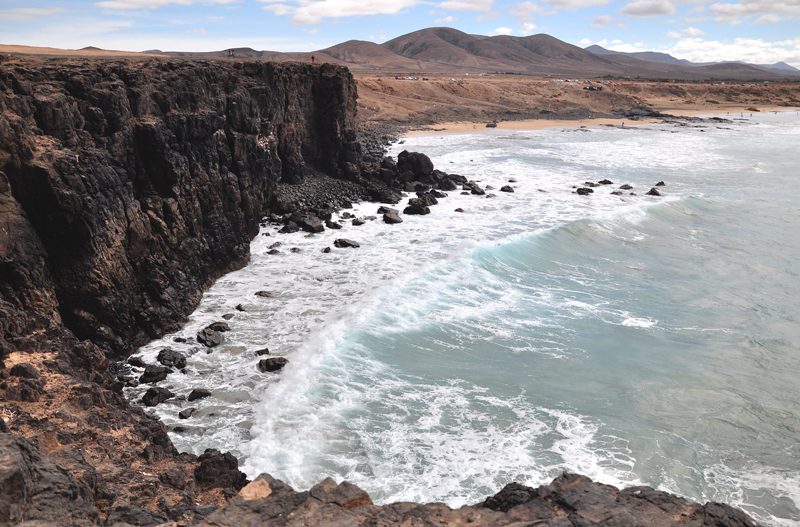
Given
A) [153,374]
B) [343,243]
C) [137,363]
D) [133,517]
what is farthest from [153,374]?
[343,243]

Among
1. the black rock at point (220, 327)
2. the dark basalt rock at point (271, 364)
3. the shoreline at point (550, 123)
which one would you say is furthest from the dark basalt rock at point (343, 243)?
the shoreline at point (550, 123)

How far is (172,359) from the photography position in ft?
47.4

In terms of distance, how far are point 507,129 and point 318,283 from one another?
53123 millimetres

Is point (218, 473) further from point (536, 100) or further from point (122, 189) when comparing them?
point (536, 100)

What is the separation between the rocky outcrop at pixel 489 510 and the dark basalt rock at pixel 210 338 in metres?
8.36

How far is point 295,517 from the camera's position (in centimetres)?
693

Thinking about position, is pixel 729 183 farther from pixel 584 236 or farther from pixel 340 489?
pixel 340 489

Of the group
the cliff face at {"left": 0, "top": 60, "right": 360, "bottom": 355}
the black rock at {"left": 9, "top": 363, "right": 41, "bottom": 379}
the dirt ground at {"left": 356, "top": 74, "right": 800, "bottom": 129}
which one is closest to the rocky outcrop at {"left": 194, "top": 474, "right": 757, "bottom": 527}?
the black rock at {"left": 9, "top": 363, "right": 41, "bottom": 379}

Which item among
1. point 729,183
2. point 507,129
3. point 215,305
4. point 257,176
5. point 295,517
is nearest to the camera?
point 295,517

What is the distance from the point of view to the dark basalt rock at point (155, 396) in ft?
41.9

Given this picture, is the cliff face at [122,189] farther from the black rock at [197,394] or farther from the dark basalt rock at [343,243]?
the dark basalt rock at [343,243]

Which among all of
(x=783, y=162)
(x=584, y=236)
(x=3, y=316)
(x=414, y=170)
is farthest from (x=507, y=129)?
(x=3, y=316)

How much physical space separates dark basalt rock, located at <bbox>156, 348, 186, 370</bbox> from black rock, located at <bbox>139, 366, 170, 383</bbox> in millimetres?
369

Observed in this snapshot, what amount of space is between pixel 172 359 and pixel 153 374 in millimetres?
745
